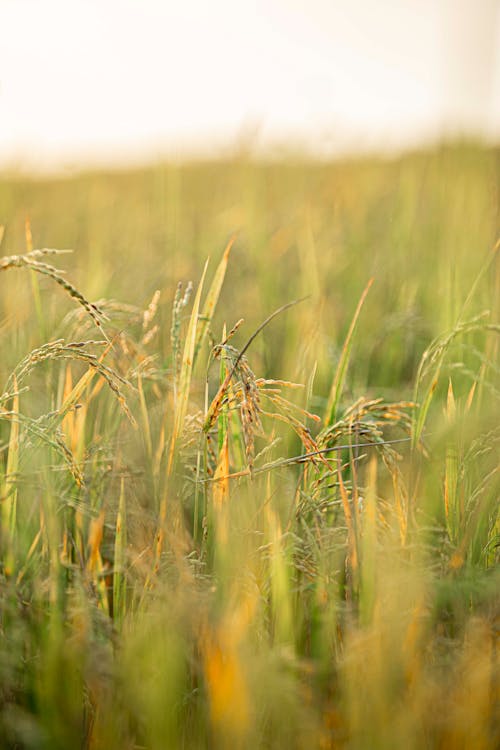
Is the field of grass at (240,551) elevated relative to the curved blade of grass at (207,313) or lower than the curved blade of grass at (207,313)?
lower

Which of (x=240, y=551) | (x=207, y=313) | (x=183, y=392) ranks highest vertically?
(x=207, y=313)

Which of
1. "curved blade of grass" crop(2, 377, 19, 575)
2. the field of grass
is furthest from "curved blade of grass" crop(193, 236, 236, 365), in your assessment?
"curved blade of grass" crop(2, 377, 19, 575)

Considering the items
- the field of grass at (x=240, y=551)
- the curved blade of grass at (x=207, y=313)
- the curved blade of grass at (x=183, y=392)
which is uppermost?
the curved blade of grass at (x=207, y=313)

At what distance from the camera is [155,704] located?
67cm

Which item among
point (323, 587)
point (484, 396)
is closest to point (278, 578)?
point (323, 587)

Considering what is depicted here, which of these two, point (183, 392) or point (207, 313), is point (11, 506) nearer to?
point (183, 392)

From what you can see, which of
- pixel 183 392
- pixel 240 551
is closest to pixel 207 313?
pixel 183 392

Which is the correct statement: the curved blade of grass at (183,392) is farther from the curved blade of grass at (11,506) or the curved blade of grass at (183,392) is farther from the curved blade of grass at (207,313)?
the curved blade of grass at (11,506)

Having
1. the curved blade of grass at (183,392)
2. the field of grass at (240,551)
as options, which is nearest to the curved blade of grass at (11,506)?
the field of grass at (240,551)

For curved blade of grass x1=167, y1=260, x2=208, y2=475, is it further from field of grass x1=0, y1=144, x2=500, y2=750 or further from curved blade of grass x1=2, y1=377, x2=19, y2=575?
curved blade of grass x1=2, y1=377, x2=19, y2=575

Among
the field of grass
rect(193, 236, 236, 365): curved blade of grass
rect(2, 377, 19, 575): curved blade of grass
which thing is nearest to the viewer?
the field of grass

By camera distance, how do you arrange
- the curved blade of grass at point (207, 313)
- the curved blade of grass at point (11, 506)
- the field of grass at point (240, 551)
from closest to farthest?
the field of grass at point (240, 551)
the curved blade of grass at point (11, 506)
the curved blade of grass at point (207, 313)

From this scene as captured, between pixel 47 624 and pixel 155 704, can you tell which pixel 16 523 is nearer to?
pixel 47 624

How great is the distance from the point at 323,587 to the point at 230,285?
127 centimetres
